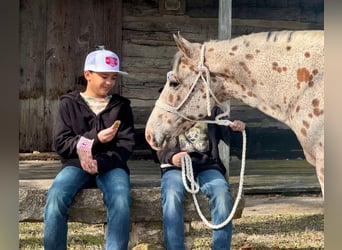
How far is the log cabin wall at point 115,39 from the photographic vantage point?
13.9ft

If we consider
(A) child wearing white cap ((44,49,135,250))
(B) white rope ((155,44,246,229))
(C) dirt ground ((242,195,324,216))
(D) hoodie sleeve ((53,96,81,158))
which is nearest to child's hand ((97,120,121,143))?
(A) child wearing white cap ((44,49,135,250))

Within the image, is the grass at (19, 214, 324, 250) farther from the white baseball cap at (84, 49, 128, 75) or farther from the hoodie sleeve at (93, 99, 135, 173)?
the white baseball cap at (84, 49, 128, 75)

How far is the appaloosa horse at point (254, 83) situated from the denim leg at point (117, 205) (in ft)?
0.76

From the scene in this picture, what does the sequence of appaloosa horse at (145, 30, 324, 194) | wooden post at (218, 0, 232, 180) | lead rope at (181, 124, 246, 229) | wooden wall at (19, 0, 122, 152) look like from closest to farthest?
appaloosa horse at (145, 30, 324, 194)
lead rope at (181, 124, 246, 229)
wooden post at (218, 0, 232, 180)
wooden wall at (19, 0, 122, 152)

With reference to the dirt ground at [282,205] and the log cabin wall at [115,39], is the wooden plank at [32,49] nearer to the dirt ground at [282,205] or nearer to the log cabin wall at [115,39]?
the log cabin wall at [115,39]

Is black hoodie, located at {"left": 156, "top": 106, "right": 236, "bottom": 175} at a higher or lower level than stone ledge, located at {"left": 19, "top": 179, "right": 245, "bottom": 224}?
higher

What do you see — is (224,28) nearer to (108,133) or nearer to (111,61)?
(111,61)

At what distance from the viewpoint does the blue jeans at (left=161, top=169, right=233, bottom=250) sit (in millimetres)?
3590

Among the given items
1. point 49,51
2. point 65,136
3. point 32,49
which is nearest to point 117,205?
point 65,136

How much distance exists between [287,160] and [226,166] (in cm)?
37

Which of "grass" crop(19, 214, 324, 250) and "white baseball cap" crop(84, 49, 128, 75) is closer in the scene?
"white baseball cap" crop(84, 49, 128, 75)

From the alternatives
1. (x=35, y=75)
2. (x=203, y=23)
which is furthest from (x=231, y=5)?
(x=35, y=75)

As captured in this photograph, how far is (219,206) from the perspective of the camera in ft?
11.8

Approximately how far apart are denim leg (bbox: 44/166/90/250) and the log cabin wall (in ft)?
1.88
